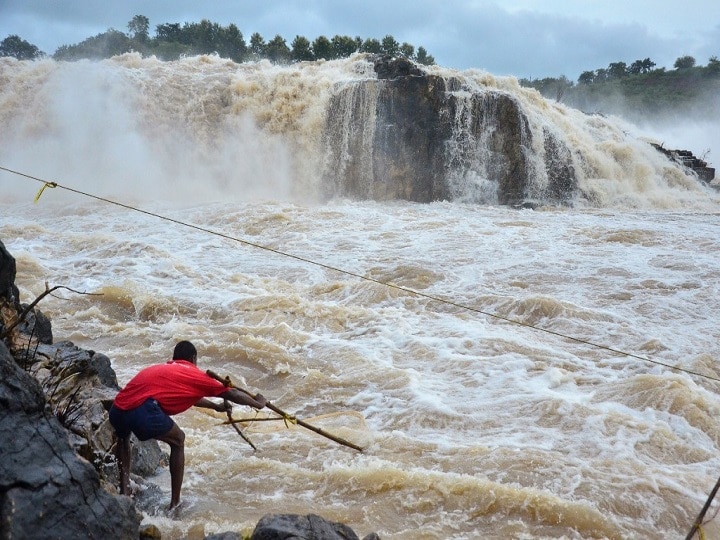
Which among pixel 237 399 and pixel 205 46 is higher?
pixel 205 46

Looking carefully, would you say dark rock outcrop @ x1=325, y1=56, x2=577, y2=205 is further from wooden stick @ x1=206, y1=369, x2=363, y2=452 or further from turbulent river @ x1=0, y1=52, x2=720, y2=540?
wooden stick @ x1=206, y1=369, x2=363, y2=452

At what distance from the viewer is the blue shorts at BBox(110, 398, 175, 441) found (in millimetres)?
3346

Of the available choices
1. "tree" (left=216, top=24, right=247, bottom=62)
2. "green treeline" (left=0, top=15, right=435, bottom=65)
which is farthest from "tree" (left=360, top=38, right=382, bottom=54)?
"tree" (left=216, top=24, right=247, bottom=62)

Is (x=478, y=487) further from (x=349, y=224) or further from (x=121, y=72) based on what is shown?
(x=121, y=72)

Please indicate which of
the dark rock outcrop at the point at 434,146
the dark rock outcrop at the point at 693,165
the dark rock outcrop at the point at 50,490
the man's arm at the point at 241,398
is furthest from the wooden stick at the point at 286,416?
the dark rock outcrop at the point at 693,165

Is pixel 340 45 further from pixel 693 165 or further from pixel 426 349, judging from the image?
pixel 426 349

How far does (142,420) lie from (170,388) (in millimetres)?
212

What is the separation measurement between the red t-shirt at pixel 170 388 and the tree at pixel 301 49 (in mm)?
42222

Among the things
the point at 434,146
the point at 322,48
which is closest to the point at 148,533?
the point at 434,146

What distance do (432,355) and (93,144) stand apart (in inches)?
616

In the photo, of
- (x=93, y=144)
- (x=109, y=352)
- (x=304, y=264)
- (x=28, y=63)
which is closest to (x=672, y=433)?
(x=109, y=352)

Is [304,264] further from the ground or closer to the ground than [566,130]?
closer to the ground

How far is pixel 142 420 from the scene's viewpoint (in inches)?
132

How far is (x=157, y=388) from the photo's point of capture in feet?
11.1
